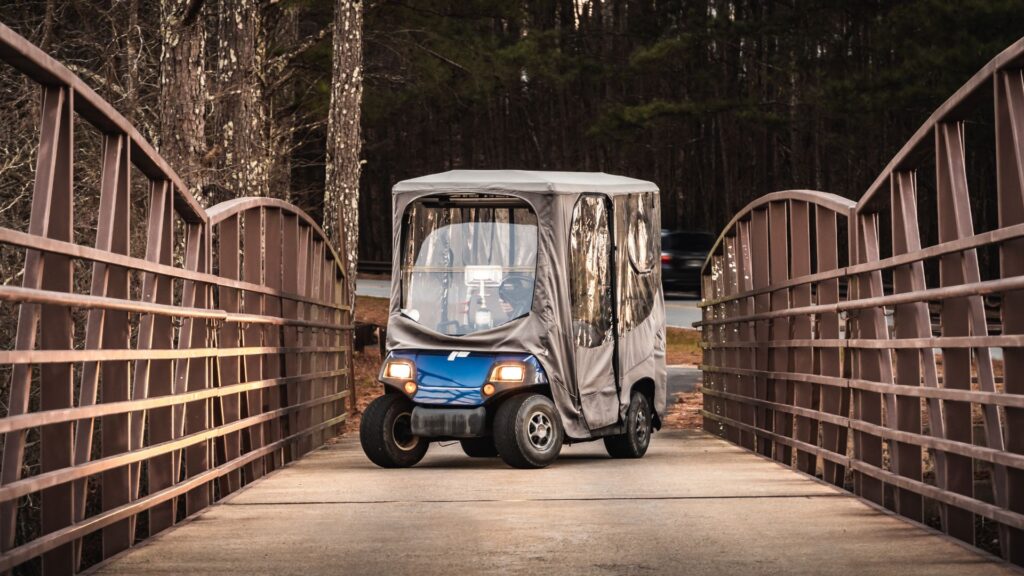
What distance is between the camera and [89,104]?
709cm

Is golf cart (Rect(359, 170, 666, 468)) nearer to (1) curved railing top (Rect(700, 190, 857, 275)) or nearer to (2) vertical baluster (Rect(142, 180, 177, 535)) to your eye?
(1) curved railing top (Rect(700, 190, 857, 275))

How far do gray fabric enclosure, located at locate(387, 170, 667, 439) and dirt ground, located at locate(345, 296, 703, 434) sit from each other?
18.6 feet

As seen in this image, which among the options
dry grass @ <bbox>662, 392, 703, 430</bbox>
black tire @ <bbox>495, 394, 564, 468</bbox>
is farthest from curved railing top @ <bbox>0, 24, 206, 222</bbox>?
dry grass @ <bbox>662, 392, 703, 430</bbox>

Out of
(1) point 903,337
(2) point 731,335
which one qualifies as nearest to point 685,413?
(2) point 731,335

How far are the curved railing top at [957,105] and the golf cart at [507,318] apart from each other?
366 centimetres

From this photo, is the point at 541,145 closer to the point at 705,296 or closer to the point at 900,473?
the point at 705,296

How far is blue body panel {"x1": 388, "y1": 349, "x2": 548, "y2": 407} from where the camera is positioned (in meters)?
12.3

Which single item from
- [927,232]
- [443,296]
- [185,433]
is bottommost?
[185,433]

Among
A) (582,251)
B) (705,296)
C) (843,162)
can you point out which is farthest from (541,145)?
(582,251)

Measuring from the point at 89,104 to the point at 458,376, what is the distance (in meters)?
5.74

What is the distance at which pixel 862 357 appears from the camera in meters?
9.92

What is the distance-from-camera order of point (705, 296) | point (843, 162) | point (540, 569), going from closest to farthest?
point (540, 569) < point (705, 296) < point (843, 162)

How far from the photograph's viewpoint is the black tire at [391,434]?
1252 centimetres

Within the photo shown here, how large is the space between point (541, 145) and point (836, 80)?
90.2 feet
